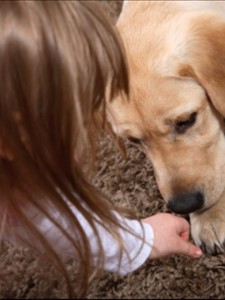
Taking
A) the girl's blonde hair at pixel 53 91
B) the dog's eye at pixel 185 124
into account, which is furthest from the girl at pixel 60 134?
the dog's eye at pixel 185 124

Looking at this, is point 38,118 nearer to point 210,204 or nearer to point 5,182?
point 5,182

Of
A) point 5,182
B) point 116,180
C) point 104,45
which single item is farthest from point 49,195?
point 116,180

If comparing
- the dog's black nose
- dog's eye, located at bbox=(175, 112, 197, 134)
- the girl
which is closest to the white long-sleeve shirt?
the girl

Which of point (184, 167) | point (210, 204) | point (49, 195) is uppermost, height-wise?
point (49, 195)

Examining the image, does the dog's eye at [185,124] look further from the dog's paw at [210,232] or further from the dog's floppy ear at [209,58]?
the dog's paw at [210,232]

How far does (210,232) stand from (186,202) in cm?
13

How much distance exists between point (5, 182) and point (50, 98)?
0.24 m

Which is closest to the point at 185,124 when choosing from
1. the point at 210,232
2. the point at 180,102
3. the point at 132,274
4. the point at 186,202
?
the point at 180,102

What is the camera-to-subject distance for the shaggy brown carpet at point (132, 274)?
57.4 inches

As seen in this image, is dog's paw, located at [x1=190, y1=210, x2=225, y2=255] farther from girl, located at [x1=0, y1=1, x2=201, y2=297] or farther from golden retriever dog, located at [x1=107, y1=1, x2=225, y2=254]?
girl, located at [x1=0, y1=1, x2=201, y2=297]

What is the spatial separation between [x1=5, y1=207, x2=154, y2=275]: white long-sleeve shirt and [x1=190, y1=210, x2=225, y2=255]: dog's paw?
0.23 metres

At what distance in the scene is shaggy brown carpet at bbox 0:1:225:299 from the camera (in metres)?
1.46

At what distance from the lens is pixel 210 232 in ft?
4.87

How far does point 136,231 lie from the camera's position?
1.29m
